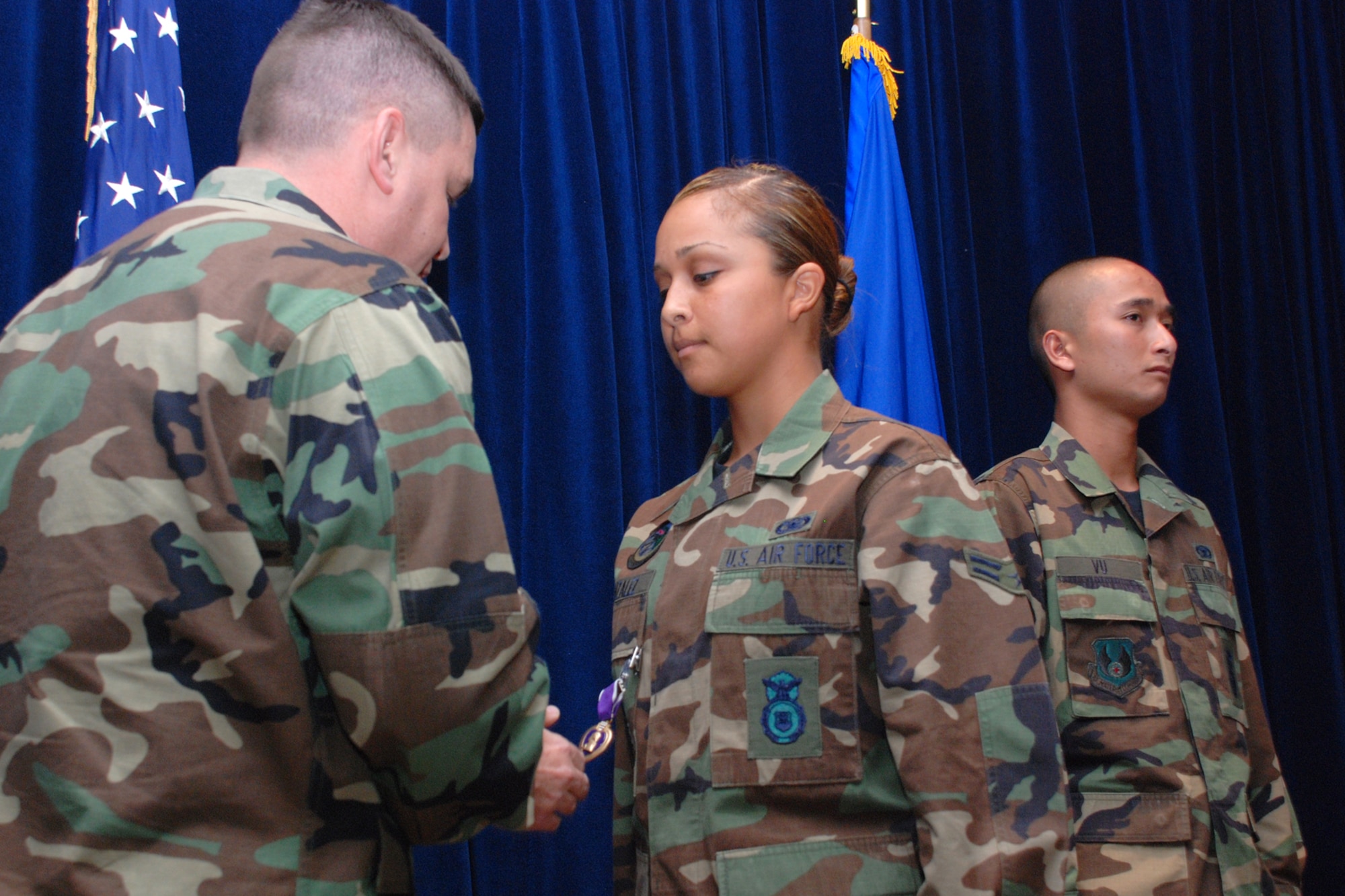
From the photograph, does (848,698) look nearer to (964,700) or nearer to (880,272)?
(964,700)

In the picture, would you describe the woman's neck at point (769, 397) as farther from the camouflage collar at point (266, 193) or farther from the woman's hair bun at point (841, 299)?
the camouflage collar at point (266, 193)

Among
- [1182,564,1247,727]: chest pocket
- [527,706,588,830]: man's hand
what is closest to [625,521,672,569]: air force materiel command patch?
[527,706,588,830]: man's hand

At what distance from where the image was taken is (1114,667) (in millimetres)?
1877

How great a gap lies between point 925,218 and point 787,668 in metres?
1.73

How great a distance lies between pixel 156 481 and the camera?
0.85m

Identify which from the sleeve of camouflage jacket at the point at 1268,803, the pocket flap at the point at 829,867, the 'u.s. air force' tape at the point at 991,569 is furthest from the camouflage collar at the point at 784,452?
the sleeve of camouflage jacket at the point at 1268,803

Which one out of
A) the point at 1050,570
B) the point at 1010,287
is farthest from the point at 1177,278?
the point at 1050,570

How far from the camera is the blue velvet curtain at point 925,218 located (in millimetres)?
2143

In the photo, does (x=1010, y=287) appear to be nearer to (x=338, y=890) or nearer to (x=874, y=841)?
(x=874, y=841)

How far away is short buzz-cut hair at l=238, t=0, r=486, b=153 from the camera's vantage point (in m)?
1.14

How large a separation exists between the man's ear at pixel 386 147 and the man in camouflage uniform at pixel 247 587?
8.1 inches

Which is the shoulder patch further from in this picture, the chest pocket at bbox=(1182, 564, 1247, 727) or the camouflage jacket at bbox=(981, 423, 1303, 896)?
the chest pocket at bbox=(1182, 564, 1247, 727)

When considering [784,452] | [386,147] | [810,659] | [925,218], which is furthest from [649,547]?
[925,218]

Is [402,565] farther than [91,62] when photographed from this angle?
No
